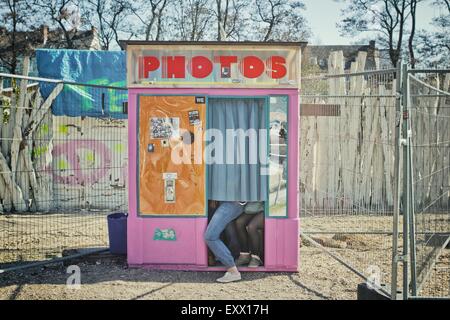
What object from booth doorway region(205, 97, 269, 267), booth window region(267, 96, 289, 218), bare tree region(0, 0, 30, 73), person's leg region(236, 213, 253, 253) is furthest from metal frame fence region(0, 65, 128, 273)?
bare tree region(0, 0, 30, 73)

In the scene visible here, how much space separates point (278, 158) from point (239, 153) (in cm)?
54

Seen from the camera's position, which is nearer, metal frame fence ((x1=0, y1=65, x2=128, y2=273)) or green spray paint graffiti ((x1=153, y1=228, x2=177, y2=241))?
green spray paint graffiti ((x1=153, y1=228, x2=177, y2=241))

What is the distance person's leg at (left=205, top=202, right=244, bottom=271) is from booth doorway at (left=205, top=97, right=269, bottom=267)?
18 centimetres

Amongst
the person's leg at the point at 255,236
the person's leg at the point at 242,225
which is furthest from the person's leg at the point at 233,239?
the person's leg at the point at 255,236

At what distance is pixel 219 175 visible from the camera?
6.47 m

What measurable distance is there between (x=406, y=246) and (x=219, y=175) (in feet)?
8.78

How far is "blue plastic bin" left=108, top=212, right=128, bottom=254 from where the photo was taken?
276 inches

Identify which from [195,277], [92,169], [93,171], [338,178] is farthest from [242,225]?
[338,178]

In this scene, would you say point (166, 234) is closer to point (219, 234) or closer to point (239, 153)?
point (219, 234)

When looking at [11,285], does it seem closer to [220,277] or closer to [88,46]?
[220,277]

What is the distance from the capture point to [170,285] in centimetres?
593

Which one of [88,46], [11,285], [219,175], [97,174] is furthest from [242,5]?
[11,285]

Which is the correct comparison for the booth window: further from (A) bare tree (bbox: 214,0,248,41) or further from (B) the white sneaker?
(A) bare tree (bbox: 214,0,248,41)
